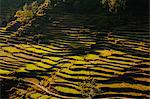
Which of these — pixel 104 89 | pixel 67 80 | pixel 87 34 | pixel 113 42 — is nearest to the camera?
pixel 104 89

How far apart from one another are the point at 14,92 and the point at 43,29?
3115 mm

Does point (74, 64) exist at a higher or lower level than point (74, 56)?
lower

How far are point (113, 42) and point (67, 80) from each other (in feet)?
6.50

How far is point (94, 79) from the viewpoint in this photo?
9.12 meters

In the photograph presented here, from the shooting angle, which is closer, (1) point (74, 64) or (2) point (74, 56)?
(1) point (74, 64)

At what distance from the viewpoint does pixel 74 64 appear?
9.88 m

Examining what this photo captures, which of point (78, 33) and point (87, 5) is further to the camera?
point (87, 5)

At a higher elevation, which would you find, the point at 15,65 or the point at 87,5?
the point at 87,5

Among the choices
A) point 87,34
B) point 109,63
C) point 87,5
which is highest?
point 87,5

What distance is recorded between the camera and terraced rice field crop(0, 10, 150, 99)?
8.84 meters

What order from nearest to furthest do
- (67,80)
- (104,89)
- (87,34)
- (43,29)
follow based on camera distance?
(104,89) → (67,80) → (87,34) → (43,29)

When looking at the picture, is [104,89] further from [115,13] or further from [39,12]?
[39,12]

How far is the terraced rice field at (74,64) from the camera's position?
29.0 ft

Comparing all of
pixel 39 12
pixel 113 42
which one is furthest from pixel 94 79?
pixel 39 12
